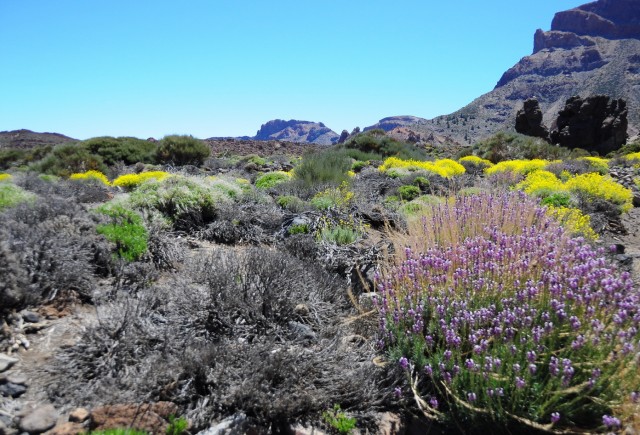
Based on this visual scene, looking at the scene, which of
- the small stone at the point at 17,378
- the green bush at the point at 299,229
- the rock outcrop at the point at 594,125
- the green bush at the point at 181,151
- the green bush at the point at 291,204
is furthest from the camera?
the rock outcrop at the point at 594,125

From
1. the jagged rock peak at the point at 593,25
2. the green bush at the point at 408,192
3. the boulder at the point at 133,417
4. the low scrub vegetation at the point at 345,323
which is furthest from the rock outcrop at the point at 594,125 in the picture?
the jagged rock peak at the point at 593,25

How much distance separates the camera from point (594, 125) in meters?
33.3

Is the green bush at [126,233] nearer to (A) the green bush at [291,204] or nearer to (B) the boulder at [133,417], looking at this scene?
(B) the boulder at [133,417]

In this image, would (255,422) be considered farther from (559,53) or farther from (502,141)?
(559,53)

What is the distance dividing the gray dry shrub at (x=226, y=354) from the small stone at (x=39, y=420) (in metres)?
0.11

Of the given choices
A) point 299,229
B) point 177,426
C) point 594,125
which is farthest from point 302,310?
point 594,125

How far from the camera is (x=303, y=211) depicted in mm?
7906

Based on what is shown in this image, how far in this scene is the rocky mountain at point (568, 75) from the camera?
7281 cm

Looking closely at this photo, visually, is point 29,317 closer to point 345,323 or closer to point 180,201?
point 345,323

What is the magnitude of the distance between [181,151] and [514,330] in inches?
725

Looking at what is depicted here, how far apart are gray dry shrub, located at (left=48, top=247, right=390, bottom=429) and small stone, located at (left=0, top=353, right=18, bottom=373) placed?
0.96 feet

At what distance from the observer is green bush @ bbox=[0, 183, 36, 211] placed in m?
5.66

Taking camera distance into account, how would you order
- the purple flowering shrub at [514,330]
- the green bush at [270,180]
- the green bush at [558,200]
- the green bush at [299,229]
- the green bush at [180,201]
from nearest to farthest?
1. the purple flowering shrub at [514,330]
2. the green bush at [299,229]
3. the green bush at [180,201]
4. the green bush at [558,200]
5. the green bush at [270,180]

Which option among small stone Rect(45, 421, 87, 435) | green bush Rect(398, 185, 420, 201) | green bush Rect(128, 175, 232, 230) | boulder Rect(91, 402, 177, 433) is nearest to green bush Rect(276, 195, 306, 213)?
green bush Rect(128, 175, 232, 230)
